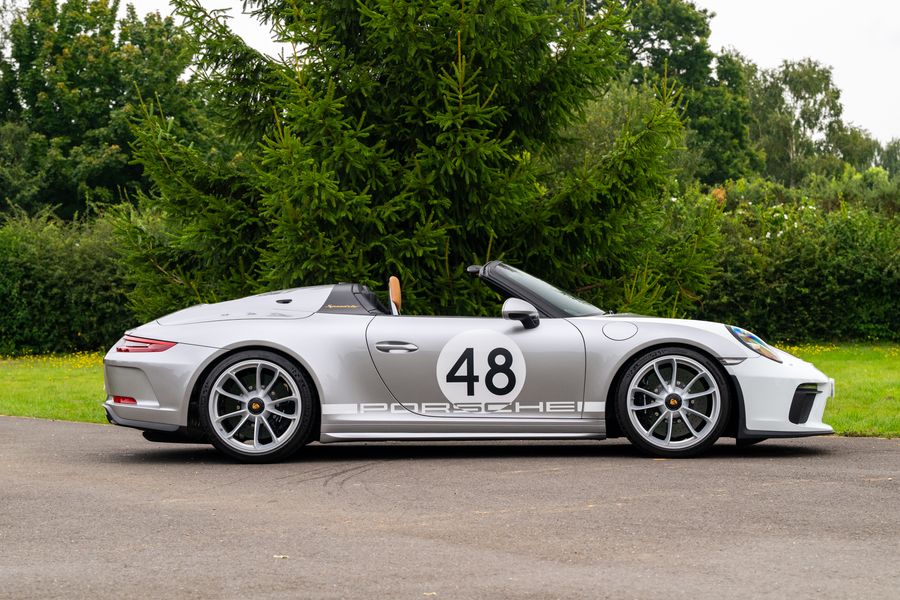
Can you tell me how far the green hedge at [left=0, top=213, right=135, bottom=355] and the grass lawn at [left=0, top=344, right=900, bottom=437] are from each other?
2.67ft

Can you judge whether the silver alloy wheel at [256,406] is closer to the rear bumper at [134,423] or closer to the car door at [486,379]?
the rear bumper at [134,423]

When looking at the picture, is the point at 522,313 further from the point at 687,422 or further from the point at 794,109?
the point at 794,109

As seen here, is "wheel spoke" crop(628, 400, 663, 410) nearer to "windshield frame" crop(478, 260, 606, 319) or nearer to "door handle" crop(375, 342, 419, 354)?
"windshield frame" crop(478, 260, 606, 319)

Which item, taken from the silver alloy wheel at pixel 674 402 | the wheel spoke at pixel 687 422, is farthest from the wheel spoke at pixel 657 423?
the wheel spoke at pixel 687 422

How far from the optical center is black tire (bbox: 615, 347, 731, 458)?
7.82 meters

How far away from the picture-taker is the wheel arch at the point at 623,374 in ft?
25.8

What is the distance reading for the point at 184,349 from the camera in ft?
26.2

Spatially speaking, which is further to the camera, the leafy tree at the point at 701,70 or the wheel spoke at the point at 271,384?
the leafy tree at the point at 701,70

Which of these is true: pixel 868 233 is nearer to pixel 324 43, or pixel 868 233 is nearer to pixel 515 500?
pixel 324 43

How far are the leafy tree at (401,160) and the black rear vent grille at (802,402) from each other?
4.38 m

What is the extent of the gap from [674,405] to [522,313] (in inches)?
45.8

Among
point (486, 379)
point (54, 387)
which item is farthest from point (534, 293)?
point (54, 387)

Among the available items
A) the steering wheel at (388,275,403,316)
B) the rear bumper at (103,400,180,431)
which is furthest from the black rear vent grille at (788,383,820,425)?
the rear bumper at (103,400,180,431)

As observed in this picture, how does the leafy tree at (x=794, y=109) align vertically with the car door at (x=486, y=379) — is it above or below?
above
